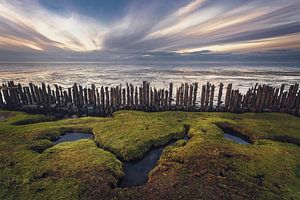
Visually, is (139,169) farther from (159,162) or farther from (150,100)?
(150,100)

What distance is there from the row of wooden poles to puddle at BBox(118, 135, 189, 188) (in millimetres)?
7327

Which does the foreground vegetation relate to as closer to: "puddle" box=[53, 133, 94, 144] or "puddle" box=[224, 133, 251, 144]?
"puddle" box=[53, 133, 94, 144]

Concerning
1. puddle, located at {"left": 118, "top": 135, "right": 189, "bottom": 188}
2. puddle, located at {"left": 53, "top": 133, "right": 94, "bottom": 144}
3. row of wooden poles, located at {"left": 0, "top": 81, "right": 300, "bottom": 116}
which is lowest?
puddle, located at {"left": 118, "top": 135, "right": 189, "bottom": 188}

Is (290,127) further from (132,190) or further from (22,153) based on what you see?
(22,153)

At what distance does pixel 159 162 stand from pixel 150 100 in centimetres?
880

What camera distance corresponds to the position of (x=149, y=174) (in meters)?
6.85

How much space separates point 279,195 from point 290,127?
285 inches

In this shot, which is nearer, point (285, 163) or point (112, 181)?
point (112, 181)

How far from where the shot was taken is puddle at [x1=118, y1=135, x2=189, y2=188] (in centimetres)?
663

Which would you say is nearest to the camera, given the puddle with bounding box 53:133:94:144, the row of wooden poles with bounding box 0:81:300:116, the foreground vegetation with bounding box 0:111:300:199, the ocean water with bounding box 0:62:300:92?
the foreground vegetation with bounding box 0:111:300:199

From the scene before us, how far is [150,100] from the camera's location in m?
16.0

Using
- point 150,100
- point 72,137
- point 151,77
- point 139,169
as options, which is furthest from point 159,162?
point 151,77

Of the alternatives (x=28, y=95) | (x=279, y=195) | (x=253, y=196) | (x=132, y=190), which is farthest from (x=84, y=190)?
(x=28, y=95)

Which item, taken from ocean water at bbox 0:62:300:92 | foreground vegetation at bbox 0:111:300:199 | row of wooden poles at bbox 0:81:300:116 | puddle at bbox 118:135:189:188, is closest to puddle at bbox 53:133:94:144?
foreground vegetation at bbox 0:111:300:199
